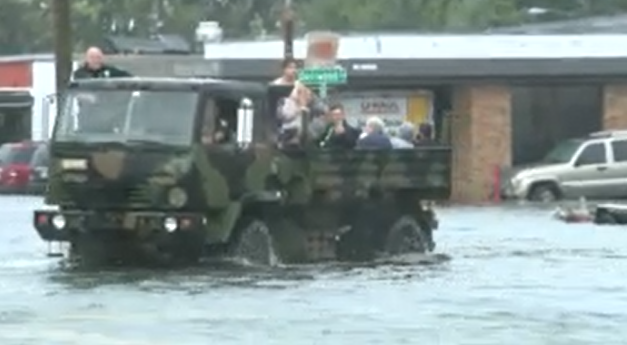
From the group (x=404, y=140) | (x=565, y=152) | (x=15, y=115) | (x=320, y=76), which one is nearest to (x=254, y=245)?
(x=404, y=140)

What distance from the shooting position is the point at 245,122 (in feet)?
82.5

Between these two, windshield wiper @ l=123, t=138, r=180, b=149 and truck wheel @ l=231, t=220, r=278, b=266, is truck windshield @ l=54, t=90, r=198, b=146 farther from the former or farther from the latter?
truck wheel @ l=231, t=220, r=278, b=266

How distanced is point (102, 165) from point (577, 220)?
49.9ft

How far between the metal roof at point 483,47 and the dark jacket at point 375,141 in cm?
3270

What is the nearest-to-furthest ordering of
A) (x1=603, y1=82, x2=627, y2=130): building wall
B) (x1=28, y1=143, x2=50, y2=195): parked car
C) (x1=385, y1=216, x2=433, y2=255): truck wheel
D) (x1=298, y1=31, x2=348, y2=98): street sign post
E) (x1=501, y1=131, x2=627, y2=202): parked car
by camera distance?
1. (x1=385, y1=216, x2=433, y2=255): truck wheel
2. (x1=298, y1=31, x2=348, y2=98): street sign post
3. (x1=501, y1=131, x2=627, y2=202): parked car
4. (x1=28, y1=143, x2=50, y2=195): parked car
5. (x1=603, y1=82, x2=627, y2=130): building wall

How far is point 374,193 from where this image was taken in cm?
2673

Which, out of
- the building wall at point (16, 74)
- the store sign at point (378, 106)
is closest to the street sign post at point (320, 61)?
the store sign at point (378, 106)

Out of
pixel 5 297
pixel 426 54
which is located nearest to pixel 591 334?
pixel 5 297

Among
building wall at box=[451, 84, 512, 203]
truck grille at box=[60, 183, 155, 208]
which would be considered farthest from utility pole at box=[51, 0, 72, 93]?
building wall at box=[451, 84, 512, 203]

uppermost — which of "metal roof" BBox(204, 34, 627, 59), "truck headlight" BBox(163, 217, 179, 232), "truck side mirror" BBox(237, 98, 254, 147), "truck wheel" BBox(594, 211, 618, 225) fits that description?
"metal roof" BBox(204, 34, 627, 59)

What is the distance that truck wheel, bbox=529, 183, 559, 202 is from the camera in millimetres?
54562

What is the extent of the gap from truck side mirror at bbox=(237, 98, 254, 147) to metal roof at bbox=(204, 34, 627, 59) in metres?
35.5

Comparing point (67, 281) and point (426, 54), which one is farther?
point (426, 54)

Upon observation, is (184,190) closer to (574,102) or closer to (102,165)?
(102,165)
